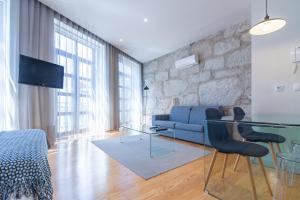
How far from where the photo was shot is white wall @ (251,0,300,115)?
7.05 ft

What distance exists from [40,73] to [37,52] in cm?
47

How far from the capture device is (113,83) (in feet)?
17.1

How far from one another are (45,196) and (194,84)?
13.8ft

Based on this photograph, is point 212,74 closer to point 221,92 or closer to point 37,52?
point 221,92

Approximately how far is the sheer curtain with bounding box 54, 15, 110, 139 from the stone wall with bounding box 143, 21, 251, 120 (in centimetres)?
208

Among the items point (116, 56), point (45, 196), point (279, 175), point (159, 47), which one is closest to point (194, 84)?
point (159, 47)

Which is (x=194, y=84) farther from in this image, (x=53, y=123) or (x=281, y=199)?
(x=53, y=123)

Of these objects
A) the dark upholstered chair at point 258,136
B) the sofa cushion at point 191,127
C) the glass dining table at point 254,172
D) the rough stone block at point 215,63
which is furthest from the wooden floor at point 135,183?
the rough stone block at point 215,63

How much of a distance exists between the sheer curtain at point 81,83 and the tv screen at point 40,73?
354mm

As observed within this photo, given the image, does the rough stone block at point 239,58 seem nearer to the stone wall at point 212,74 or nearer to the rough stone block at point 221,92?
the stone wall at point 212,74

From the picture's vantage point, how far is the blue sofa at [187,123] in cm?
339

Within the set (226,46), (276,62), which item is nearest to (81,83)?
(226,46)

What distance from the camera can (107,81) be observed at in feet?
16.4

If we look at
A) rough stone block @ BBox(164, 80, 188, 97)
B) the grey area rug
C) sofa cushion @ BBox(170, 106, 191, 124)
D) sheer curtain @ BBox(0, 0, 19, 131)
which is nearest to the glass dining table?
the grey area rug
